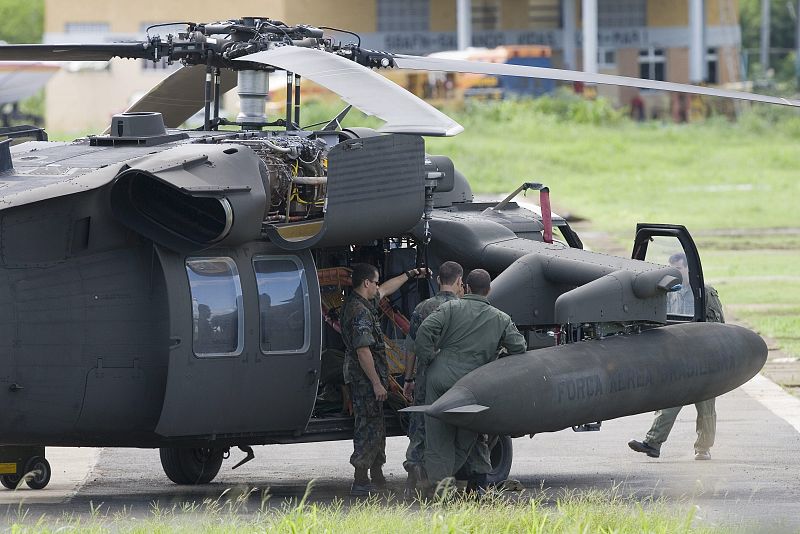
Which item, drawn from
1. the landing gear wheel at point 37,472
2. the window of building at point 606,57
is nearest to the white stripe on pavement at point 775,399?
the landing gear wheel at point 37,472

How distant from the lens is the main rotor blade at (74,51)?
11.6m

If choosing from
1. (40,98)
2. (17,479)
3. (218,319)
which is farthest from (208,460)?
(40,98)

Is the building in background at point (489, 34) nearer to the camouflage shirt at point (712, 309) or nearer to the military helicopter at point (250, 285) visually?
the camouflage shirt at point (712, 309)

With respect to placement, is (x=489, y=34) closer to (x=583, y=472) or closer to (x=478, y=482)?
(x=583, y=472)

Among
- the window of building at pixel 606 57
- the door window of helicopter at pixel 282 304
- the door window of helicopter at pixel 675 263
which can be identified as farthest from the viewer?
the window of building at pixel 606 57

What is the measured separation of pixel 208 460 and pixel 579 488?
303cm

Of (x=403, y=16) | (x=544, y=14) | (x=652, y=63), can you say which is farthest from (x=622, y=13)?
(x=403, y=16)

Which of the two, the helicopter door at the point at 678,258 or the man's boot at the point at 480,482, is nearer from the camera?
the man's boot at the point at 480,482

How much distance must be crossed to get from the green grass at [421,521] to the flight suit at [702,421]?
9.53 feet

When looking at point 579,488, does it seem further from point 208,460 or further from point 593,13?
point 593,13

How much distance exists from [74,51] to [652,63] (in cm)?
6816

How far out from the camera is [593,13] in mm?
65625

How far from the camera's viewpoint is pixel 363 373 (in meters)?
11.4

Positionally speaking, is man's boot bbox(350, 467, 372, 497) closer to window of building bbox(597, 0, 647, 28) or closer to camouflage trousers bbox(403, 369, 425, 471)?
camouflage trousers bbox(403, 369, 425, 471)
